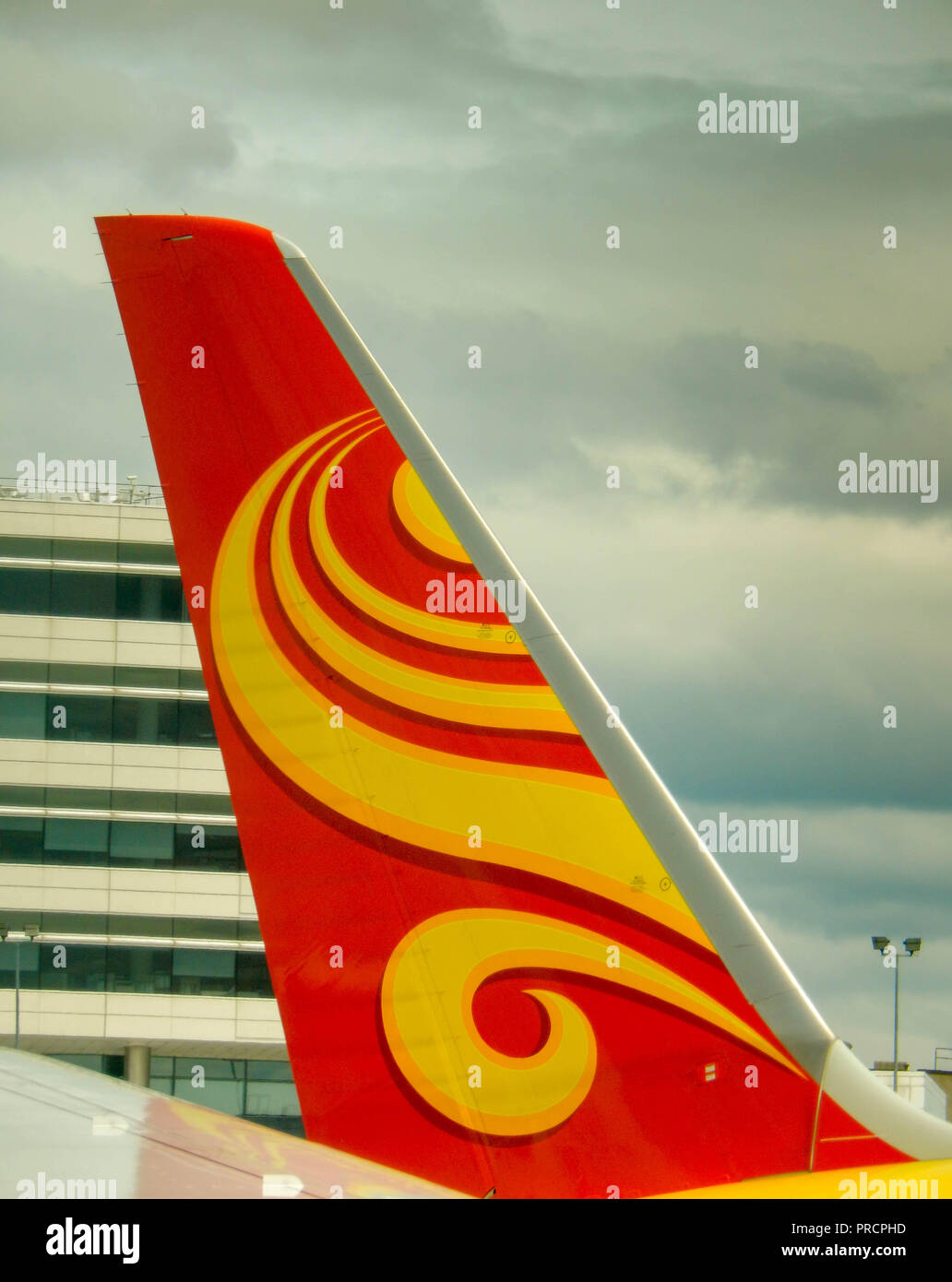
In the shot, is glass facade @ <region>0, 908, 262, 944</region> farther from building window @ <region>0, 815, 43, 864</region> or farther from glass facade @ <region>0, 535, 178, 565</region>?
glass facade @ <region>0, 535, 178, 565</region>

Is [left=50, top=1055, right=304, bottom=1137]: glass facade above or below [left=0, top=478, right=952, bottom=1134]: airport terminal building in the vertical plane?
below

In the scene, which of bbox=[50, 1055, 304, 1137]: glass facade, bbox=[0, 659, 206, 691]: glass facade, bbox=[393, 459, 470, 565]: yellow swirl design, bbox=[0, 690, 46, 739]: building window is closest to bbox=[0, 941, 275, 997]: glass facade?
bbox=[50, 1055, 304, 1137]: glass facade

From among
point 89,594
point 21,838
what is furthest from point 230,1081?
point 89,594

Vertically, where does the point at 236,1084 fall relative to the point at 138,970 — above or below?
below

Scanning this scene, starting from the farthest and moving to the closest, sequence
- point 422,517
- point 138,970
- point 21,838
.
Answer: point 21,838, point 138,970, point 422,517

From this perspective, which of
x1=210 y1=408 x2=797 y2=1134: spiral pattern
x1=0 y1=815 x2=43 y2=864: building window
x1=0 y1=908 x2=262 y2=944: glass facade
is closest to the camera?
x1=210 y1=408 x2=797 y2=1134: spiral pattern

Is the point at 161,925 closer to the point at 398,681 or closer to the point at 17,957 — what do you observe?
the point at 17,957

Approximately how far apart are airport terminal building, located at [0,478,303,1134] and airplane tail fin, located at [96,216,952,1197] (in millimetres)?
50187

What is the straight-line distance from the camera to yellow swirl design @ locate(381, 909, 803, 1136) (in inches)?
239

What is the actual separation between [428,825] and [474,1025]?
893mm

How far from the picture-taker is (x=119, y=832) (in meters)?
58.2

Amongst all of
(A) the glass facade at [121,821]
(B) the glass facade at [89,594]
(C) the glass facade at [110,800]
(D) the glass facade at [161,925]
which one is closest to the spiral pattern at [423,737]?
(A) the glass facade at [121,821]
